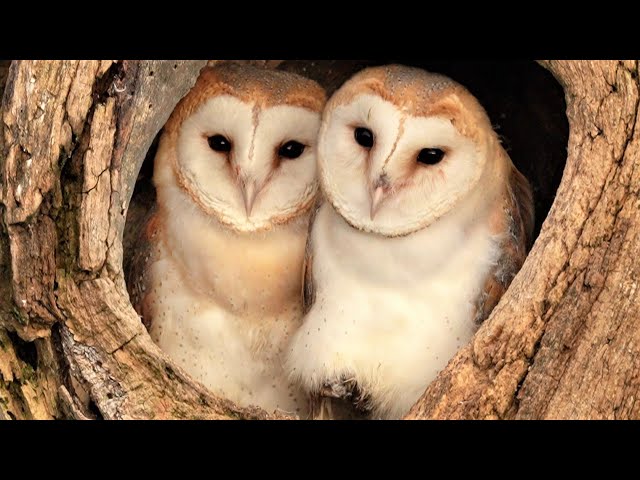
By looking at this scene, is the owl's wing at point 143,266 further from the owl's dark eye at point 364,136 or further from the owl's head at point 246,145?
the owl's dark eye at point 364,136

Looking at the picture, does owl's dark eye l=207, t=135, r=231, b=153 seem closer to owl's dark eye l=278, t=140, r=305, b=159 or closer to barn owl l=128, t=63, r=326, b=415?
barn owl l=128, t=63, r=326, b=415

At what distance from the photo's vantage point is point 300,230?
3438 millimetres

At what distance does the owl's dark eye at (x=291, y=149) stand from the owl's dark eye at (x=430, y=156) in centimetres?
47

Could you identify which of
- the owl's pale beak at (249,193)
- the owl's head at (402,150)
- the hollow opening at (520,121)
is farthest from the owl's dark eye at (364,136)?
the hollow opening at (520,121)

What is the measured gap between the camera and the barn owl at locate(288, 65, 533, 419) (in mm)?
3064

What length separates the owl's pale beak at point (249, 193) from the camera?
327 cm

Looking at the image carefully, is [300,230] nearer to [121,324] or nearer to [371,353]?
[371,353]

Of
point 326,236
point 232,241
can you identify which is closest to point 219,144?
point 232,241

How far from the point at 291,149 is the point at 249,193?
0.21 metres

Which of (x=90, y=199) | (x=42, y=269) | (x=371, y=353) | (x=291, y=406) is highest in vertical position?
(x=90, y=199)

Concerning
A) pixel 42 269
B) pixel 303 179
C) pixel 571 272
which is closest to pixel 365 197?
pixel 303 179

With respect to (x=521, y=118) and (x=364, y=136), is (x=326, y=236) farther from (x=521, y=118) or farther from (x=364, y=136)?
Answer: (x=521, y=118)

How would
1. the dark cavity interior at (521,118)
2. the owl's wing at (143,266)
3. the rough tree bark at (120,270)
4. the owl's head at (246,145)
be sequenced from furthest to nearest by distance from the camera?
the dark cavity interior at (521,118), the owl's wing at (143,266), the owl's head at (246,145), the rough tree bark at (120,270)

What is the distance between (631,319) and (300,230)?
1.16 meters
